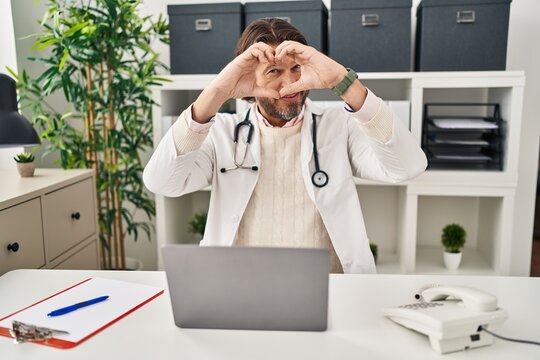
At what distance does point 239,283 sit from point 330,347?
19 cm

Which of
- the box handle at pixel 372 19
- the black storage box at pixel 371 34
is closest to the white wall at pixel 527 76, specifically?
the black storage box at pixel 371 34

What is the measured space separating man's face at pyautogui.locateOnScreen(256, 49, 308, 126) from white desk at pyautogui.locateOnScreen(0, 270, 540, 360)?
660 millimetres

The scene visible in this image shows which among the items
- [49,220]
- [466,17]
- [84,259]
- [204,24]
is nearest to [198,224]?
[84,259]

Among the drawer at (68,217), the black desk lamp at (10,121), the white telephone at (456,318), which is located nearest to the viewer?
the white telephone at (456,318)

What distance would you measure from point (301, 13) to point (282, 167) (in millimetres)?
942

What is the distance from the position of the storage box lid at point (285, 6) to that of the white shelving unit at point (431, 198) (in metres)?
0.37

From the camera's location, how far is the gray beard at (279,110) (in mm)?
1538

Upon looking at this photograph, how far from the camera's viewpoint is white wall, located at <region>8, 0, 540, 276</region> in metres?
2.35

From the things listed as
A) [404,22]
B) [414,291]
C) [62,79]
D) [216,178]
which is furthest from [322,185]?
[62,79]

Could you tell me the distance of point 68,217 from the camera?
1.94 metres

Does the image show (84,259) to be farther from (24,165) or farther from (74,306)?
(74,306)

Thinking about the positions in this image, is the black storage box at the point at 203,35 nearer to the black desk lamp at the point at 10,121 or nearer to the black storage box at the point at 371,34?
the black storage box at the point at 371,34

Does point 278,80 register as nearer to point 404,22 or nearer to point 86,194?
point 404,22

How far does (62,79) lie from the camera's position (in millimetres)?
2172
